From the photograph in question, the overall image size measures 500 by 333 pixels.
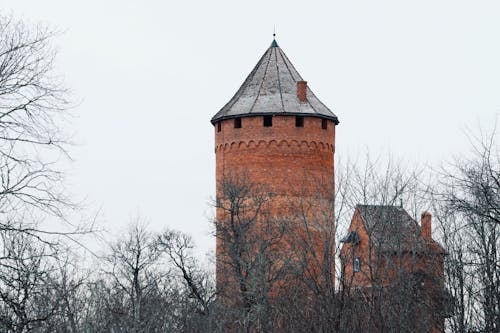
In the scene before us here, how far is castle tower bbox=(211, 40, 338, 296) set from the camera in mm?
35125

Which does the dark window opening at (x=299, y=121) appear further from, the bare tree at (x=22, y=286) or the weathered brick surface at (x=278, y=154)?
the bare tree at (x=22, y=286)

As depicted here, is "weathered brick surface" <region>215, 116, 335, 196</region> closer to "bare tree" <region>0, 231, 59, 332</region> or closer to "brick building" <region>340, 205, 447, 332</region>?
"brick building" <region>340, 205, 447, 332</region>

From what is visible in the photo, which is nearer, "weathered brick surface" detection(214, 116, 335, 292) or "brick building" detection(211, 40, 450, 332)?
"brick building" detection(211, 40, 450, 332)

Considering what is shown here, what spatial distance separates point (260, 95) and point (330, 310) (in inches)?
787

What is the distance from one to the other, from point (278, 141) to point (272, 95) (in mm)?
1871

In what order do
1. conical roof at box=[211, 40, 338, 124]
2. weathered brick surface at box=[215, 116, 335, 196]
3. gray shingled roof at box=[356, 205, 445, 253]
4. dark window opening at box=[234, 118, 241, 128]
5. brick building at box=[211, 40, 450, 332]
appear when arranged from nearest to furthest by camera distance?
gray shingled roof at box=[356, 205, 445, 253] → brick building at box=[211, 40, 450, 332] → weathered brick surface at box=[215, 116, 335, 196] → conical roof at box=[211, 40, 338, 124] → dark window opening at box=[234, 118, 241, 128]

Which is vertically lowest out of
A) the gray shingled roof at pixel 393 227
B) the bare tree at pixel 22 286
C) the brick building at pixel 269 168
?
the bare tree at pixel 22 286

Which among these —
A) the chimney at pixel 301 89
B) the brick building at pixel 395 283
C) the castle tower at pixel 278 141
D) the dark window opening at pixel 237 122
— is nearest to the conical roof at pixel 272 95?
the castle tower at pixel 278 141

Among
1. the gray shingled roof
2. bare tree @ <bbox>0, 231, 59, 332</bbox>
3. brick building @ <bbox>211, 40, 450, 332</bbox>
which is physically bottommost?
bare tree @ <bbox>0, 231, 59, 332</bbox>

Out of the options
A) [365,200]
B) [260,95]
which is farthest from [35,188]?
[260,95]

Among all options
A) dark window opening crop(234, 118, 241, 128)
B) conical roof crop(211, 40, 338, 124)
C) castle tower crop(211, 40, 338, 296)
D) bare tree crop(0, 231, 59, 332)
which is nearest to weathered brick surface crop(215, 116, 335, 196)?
castle tower crop(211, 40, 338, 296)

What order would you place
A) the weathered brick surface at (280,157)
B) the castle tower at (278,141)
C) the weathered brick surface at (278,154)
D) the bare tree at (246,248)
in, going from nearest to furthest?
the bare tree at (246,248) < the weathered brick surface at (280,157) < the castle tower at (278,141) < the weathered brick surface at (278,154)

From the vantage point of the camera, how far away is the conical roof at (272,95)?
1415 inches

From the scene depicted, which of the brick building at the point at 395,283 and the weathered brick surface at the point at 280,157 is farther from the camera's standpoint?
the weathered brick surface at the point at 280,157
